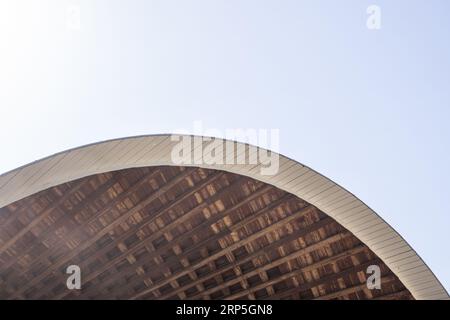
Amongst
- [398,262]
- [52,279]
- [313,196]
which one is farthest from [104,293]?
[398,262]

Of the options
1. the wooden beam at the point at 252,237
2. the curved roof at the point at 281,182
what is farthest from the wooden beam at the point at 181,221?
the curved roof at the point at 281,182

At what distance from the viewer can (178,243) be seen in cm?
1622

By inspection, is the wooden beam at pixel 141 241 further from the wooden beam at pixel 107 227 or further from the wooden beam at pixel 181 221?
the wooden beam at pixel 107 227

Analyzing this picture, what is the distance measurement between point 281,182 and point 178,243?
4.89 meters

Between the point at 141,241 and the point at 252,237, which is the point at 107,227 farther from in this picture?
the point at 252,237

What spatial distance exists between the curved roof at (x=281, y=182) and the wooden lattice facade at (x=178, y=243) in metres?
0.63

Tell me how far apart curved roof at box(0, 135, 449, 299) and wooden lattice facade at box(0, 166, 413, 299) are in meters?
0.63

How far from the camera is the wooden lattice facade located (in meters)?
14.2

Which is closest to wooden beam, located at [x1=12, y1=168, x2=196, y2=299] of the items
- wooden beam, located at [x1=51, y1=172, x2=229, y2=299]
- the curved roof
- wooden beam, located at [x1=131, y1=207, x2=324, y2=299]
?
wooden beam, located at [x1=51, y1=172, x2=229, y2=299]

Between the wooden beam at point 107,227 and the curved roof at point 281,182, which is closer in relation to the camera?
the curved roof at point 281,182

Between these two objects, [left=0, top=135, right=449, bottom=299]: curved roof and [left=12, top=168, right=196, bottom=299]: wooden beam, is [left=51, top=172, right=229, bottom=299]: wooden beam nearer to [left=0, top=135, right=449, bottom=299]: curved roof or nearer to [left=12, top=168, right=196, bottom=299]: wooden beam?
[left=12, top=168, right=196, bottom=299]: wooden beam

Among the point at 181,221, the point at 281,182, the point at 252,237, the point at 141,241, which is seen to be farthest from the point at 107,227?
the point at 281,182

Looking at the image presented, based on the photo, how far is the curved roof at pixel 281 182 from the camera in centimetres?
1163
